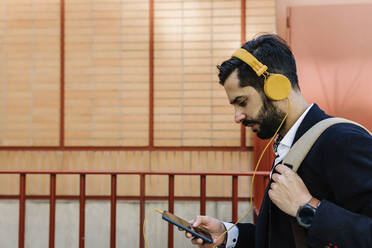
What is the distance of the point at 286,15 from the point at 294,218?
4171mm

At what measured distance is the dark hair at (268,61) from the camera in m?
1.38

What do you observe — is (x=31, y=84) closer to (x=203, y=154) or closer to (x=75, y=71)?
(x=75, y=71)

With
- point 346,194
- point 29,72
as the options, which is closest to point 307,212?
point 346,194

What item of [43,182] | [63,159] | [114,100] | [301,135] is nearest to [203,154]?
[114,100]

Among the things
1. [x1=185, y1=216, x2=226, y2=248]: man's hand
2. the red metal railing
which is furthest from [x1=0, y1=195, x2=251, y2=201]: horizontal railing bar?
[x1=185, y1=216, x2=226, y2=248]: man's hand

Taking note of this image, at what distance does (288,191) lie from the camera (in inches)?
45.4

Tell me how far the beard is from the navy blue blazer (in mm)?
237

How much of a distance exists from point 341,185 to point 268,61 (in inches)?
21.7

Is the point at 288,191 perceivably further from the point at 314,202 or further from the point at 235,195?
the point at 235,195

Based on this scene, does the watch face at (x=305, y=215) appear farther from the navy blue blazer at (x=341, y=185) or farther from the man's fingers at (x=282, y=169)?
the man's fingers at (x=282, y=169)

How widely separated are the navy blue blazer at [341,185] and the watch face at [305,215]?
0.08 feet

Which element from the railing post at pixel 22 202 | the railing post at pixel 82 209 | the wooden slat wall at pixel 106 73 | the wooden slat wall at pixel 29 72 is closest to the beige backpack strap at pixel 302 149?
the railing post at pixel 82 209

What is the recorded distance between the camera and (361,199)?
103 centimetres

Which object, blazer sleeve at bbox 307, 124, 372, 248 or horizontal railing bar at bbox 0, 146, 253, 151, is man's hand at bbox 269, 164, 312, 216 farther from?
horizontal railing bar at bbox 0, 146, 253, 151
